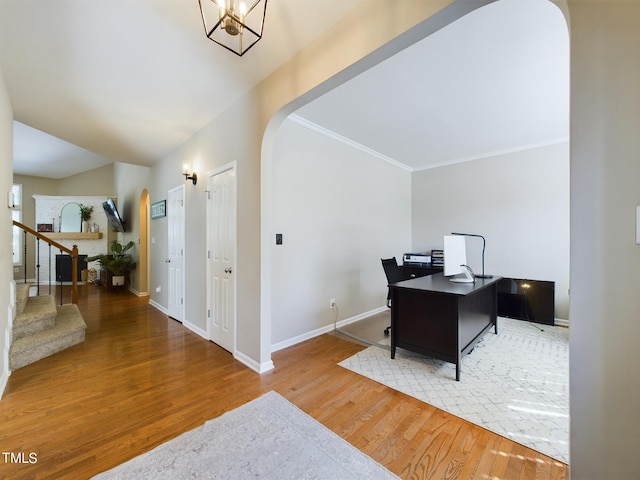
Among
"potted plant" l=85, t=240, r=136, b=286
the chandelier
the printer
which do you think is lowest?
"potted plant" l=85, t=240, r=136, b=286

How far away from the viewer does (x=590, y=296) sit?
884 mm

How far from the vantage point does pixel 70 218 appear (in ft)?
26.0

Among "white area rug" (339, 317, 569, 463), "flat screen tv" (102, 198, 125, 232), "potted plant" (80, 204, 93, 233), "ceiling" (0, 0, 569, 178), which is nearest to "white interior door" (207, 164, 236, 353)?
"ceiling" (0, 0, 569, 178)

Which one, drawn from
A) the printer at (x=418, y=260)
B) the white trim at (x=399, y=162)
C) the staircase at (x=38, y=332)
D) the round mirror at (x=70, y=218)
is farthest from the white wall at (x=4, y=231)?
the round mirror at (x=70, y=218)

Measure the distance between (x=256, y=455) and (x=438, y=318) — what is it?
1818 mm

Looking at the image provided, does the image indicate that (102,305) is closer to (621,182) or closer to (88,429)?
(88,429)

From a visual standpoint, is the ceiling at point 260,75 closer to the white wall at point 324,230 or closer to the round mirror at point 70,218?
the white wall at point 324,230

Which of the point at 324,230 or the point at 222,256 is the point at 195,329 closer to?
the point at 222,256

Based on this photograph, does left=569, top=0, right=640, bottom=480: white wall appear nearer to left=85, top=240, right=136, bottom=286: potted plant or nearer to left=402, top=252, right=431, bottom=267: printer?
left=402, top=252, right=431, bottom=267: printer

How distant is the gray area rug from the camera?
4.64 ft

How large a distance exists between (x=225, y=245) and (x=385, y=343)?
2.19 m

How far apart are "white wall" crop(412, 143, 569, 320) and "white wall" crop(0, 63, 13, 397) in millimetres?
5657

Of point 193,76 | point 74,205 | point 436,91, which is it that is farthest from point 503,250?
point 74,205

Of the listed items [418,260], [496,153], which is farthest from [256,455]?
[496,153]
